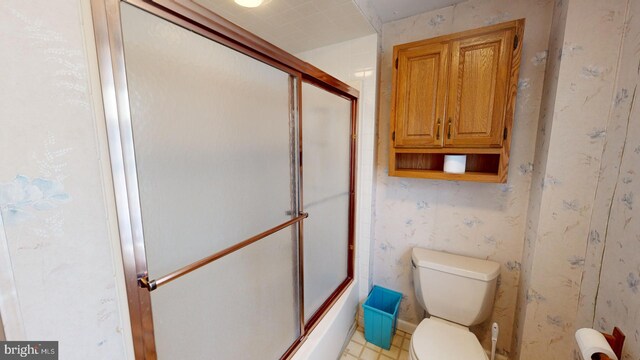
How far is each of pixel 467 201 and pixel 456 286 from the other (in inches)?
21.2

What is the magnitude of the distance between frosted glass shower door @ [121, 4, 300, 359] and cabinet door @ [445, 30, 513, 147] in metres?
0.92

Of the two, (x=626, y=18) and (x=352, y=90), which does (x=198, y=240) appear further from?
(x=626, y=18)

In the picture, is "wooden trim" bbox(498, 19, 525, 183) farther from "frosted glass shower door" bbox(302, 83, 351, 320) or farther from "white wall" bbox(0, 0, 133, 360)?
"white wall" bbox(0, 0, 133, 360)

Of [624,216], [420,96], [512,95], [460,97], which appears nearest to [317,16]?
[420,96]

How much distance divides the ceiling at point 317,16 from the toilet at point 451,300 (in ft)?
5.10

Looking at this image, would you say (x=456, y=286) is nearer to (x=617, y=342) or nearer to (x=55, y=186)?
(x=617, y=342)

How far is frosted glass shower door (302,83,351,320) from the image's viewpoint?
1.22m

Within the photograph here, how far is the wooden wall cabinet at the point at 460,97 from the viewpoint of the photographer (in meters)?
1.16

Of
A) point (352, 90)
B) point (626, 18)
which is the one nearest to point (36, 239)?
point (352, 90)

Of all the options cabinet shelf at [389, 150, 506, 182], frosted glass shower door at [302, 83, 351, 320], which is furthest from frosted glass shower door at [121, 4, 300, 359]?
cabinet shelf at [389, 150, 506, 182]

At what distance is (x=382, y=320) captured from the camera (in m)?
1.58

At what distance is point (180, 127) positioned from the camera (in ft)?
2.05

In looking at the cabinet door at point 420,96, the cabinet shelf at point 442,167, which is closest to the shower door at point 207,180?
the cabinet door at point 420,96

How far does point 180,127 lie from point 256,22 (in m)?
1.17
